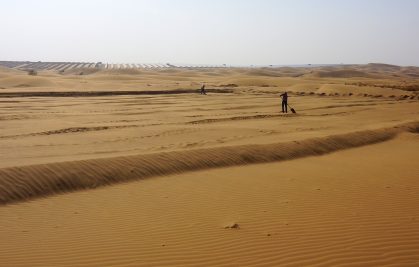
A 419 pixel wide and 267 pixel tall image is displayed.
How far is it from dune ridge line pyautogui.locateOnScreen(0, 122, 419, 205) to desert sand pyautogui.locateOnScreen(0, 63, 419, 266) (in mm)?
34

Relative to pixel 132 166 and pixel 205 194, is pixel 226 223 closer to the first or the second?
pixel 205 194

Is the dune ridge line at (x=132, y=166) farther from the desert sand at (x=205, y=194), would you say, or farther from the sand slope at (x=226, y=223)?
the sand slope at (x=226, y=223)

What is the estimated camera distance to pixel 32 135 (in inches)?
603

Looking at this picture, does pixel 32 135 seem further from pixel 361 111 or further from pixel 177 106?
pixel 361 111

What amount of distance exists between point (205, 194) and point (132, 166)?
2.43m

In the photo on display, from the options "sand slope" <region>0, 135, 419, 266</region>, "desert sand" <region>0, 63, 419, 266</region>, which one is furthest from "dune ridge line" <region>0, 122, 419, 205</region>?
"sand slope" <region>0, 135, 419, 266</region>

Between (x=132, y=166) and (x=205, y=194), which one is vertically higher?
(x=132, y=166)

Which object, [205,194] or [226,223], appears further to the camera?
[205,194]

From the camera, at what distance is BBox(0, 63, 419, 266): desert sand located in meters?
6.02

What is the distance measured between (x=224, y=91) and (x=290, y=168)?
28.6 meters

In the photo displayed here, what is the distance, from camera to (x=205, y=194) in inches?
354

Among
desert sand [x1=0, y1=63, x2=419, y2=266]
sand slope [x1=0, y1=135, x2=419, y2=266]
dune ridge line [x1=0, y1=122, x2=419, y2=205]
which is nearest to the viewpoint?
sand slope [x1=0, y1=135, x2=419, y2=266]

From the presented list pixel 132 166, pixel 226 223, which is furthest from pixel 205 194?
pixel 132 166

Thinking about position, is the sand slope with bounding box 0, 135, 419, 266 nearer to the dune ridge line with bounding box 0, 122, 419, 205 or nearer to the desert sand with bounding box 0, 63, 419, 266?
the desert sand with bounding box 0, 63, 419, 266
